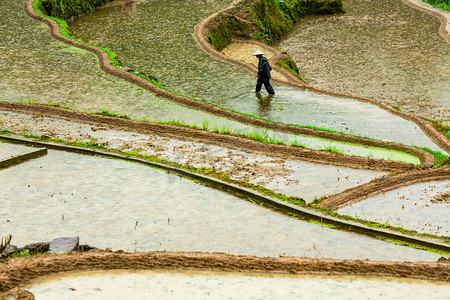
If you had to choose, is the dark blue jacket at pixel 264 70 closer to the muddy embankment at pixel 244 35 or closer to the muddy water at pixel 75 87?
the muddy embankment at pixel 244 35

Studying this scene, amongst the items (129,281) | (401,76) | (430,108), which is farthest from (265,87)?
(129,281)

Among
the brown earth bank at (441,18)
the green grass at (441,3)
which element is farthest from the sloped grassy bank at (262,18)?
the green grass at (441,3)

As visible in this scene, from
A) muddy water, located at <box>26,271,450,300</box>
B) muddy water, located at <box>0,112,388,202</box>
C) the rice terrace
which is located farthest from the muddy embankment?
muddy water, located at <box>26,271,450,300</box>

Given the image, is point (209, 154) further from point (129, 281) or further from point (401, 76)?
point (401, 76)

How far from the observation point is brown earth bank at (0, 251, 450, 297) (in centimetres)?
728

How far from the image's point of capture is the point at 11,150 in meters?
11.8

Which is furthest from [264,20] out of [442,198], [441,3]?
[442,198]

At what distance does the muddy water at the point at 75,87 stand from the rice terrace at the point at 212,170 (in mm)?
77

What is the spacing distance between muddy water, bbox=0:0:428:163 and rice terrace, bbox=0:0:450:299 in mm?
77

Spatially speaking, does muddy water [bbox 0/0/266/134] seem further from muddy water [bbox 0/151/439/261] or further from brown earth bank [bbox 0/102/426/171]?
muddy water [bbox 0/151/439/261]

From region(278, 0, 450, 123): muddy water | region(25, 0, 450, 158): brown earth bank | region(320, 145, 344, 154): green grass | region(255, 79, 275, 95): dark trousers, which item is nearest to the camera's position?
region(320, 145, 344, 154): green grass

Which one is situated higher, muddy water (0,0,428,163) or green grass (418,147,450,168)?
green grass (418,147,450,168)

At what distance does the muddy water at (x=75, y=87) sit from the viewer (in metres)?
14.2

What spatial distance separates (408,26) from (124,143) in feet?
65.3
